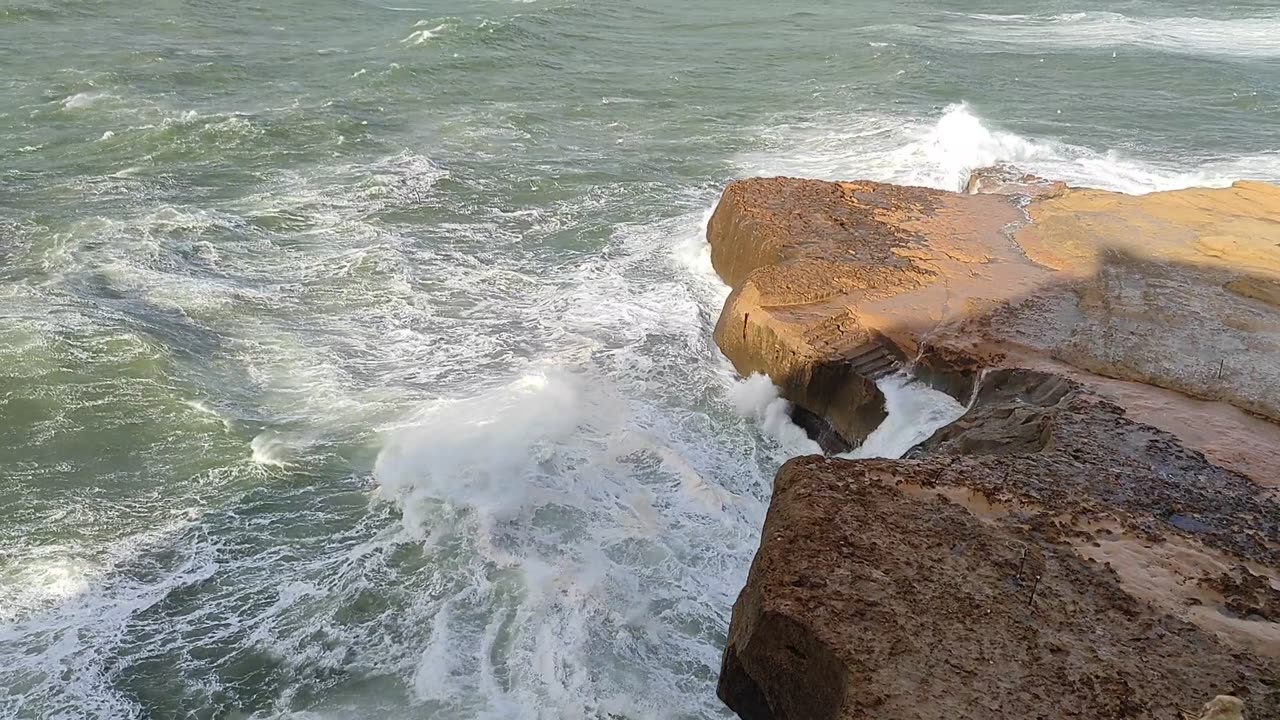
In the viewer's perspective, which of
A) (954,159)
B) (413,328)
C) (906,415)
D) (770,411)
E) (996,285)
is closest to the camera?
(906,415)

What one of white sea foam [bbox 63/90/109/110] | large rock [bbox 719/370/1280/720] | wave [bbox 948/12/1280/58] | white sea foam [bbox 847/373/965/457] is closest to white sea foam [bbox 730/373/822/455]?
white sea foam [bbox 847/373/965/457]

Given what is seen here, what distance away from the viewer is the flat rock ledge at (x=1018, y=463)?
4695 millimetres

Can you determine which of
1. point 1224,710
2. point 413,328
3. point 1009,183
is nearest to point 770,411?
point 413,328

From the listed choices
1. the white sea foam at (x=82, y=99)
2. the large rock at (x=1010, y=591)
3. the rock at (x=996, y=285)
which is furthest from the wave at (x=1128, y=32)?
the large rock at (x=1010, y=591)

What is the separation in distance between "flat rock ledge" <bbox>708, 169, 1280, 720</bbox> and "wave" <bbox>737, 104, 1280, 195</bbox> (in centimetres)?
336

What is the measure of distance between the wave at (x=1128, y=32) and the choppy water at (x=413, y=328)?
5.43ft

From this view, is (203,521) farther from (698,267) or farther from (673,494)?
(698,267)

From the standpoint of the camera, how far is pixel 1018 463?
6316 mm

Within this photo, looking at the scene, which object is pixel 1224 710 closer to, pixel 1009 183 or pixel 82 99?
pixel 1009 183

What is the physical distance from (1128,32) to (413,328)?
22271mm

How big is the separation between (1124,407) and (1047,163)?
9.69m

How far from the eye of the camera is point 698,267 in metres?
12.4

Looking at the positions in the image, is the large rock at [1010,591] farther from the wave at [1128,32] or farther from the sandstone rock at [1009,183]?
the wave at [1128,32]

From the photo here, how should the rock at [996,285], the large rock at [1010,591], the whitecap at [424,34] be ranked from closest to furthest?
the large rock at [1010,591]
the rock at [996,285]
the whitecap at [424,34]
